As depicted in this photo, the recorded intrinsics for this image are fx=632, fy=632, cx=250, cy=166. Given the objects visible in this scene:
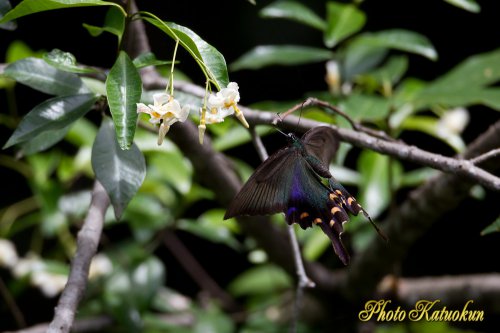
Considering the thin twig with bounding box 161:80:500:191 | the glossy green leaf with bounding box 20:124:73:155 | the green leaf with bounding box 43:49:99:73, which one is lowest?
the glossy green leaf with bounding box 20:124:73:155

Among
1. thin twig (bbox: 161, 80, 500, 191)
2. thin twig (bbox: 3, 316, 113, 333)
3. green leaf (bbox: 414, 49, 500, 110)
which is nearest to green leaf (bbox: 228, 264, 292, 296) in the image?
thin twig (bbox: 3, 316, 113, 333)

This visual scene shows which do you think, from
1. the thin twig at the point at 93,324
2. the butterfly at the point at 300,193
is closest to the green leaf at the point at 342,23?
the butterfly at the point at 300,193

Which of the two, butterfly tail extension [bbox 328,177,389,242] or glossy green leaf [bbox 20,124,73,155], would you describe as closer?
butterfly tail extension [bbox 328,177,389,242]

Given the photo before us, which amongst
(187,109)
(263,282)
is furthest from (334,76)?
(187,109)

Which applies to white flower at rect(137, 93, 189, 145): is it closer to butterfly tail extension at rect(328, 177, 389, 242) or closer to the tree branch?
butterfly tail extension at rect(328, 177, 389, 242)

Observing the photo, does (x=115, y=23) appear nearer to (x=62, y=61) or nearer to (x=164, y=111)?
(x=62, y=61)

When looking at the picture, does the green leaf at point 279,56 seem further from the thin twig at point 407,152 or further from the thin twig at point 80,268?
the thin twig at point 80,268
